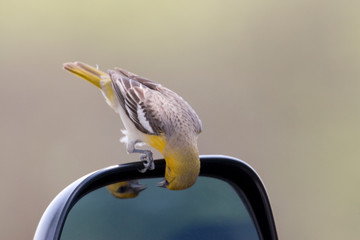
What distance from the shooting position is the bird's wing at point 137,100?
2055 mm

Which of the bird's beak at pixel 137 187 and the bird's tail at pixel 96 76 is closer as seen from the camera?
the bird's beak at pixel 137 187

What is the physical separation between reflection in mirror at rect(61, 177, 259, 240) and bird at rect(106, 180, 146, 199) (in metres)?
0.01

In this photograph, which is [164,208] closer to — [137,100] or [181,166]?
[181,166]

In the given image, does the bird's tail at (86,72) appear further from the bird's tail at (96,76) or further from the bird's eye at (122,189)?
the bird's eye at (122,189)

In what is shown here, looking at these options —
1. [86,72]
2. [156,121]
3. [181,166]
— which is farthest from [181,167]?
[86,72]

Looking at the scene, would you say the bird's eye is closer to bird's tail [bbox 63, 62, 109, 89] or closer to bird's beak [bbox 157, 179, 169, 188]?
bird's beak [bbox 157, 179, 169, 188]

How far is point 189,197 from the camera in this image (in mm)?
1594

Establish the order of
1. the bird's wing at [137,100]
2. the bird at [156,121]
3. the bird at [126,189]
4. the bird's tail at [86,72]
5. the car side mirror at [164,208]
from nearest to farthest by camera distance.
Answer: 1. the car side mirror at [164,208]
2. the bird at [126,189]
3. the bird at [156,121]
4. the bird's wing at [137,100]
5. the bird's tail at [86,72]

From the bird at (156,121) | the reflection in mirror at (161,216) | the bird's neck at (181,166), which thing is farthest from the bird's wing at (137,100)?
the reflection in mirror at (161,216)

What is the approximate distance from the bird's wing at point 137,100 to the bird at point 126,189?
0.46 metres

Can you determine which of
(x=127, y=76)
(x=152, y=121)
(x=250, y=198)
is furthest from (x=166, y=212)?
(x=127, y=76)

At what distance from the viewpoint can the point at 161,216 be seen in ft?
4.90

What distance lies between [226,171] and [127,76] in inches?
29.0

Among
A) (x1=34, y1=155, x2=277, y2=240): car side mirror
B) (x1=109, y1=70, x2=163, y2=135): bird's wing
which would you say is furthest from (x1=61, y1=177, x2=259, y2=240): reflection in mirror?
(x1=109, y1=70, x2=163, y2=135): bird's wing
